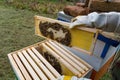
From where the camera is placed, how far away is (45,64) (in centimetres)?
269

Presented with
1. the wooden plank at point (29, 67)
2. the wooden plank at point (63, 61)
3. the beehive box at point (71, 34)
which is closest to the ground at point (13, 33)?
the wooden plank at point (29, 67)

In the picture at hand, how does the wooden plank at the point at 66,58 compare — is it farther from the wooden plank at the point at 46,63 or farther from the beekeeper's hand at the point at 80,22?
the beekeeper's hand at the point at 80,22

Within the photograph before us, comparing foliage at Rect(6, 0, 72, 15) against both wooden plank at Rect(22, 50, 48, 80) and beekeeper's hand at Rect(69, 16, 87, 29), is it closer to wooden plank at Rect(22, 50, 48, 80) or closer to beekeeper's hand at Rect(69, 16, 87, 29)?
wooden plank at Rect(22, 50, 48, 80)

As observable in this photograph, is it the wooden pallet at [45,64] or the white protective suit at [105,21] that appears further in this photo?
the wooden pallet at [45,64]

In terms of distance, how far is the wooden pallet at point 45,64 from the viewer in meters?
2.50

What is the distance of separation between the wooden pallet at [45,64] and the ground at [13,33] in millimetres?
603

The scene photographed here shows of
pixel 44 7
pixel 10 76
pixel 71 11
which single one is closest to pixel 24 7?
pixel 44 7

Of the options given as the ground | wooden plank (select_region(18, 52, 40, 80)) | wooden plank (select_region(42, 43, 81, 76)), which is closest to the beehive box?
wooden plank (select_region(42, 43, 81, 76))

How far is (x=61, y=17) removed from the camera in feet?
9.34

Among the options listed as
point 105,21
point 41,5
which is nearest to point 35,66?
point 105,21

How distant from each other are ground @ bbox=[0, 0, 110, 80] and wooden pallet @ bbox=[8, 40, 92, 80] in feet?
1.98

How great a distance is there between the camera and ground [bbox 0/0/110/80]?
3.58 meters

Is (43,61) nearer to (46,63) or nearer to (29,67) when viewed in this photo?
(46,63)

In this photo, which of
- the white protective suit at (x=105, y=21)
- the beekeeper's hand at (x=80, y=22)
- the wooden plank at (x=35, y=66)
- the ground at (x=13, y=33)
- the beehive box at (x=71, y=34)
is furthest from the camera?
the ground at (x=13, y=33)
